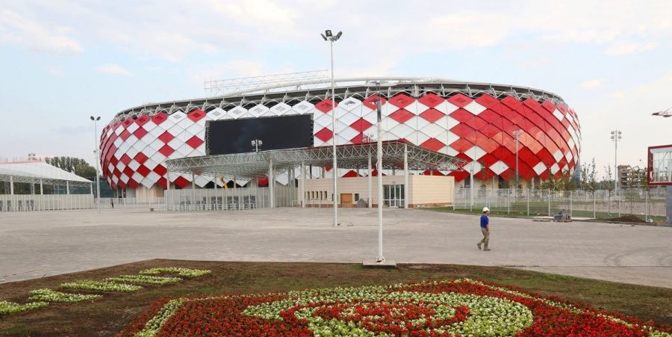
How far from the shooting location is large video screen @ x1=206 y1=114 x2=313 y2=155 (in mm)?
84250

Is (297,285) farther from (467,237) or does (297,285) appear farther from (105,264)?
(467,237)

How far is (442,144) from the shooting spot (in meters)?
82.6

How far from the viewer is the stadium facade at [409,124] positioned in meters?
83.8

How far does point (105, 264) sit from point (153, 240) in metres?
7.57

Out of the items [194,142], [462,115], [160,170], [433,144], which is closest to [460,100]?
[462,115]

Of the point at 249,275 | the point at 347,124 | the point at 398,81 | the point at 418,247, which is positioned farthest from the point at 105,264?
the point at 398,81

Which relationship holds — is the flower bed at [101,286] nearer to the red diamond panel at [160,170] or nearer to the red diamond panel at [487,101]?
the red diamond panel at [487,101]

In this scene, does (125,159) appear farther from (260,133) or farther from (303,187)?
(303,187)

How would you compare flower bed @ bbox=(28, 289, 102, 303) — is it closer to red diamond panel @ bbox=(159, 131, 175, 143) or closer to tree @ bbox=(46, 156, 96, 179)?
red diamond panel @ bbox=(159, 131, 175, 143)

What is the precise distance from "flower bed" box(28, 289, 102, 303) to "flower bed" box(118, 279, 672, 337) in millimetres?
1916

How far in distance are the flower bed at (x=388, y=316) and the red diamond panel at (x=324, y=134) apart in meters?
Answer: 76.8

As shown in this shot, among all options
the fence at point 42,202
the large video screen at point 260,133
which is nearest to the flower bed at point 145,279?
the fence at point 42,202

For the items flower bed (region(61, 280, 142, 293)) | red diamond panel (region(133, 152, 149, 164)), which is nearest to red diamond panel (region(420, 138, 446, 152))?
red diamond panel (region(133, 152, 149, 164))

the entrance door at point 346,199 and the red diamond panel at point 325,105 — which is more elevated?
the red diamond panel at point 325,105
